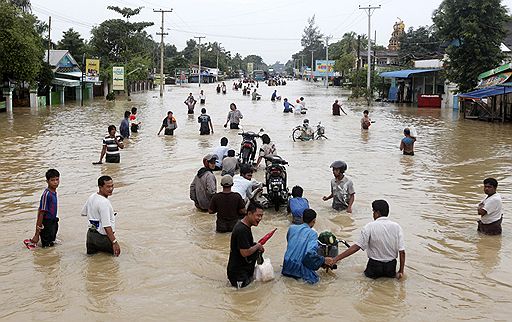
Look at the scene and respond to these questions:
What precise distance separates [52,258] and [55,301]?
1554 millimetres

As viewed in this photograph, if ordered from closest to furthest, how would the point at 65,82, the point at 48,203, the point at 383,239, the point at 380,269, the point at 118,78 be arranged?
the point at 383,239 < the point at 380,269 < the point at 48,203 < the point at 65,82 < the point at 118,78

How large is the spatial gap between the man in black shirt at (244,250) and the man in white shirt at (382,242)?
1125mm

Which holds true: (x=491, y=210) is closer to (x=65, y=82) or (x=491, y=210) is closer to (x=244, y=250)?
(x=244, y=250)

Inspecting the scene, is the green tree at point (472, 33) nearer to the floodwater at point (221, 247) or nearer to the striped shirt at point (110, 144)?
the floodwater at point (221, 247)

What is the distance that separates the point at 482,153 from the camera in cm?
1981

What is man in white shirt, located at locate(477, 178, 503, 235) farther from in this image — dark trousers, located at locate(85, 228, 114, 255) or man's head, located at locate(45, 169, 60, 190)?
man's head, located at locate(45, 169, 60, 190)

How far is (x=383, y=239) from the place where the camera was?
23.6 ft

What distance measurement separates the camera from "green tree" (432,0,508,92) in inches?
1420

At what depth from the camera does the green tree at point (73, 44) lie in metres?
68.4

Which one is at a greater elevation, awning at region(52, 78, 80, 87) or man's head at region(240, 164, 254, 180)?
awning at region(52, 78, 80, 87)

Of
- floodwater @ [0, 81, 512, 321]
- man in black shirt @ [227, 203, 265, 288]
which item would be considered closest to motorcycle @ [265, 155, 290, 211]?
floodwater @ [0, 81, 512, 321]

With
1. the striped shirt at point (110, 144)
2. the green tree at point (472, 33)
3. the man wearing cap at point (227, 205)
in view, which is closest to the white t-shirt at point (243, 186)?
the man wearing cap at point (227, 205)

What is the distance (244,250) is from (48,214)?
3.14 m

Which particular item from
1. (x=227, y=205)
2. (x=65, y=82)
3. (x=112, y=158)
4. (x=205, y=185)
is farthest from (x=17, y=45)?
(x=227, y=205)
